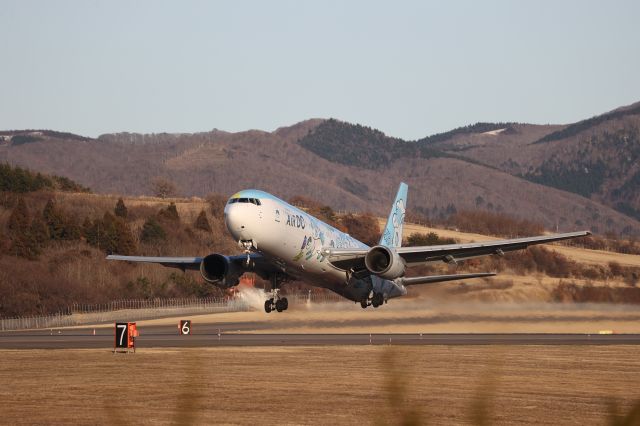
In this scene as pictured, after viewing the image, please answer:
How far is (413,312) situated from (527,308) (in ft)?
29.5

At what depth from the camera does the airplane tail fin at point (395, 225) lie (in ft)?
197

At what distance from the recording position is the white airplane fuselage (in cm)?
3862

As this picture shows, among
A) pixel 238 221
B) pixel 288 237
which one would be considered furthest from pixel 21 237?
pixel 238 221

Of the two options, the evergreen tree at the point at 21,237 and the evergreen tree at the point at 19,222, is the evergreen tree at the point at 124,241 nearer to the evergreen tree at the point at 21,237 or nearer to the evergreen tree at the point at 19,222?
the evergreen tree at the point at 21,237

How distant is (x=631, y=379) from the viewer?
33.4 m

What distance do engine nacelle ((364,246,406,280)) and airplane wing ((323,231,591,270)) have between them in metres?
0.92

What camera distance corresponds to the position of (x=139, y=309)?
90.2m

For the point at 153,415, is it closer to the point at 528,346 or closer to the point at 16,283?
the point at 528,346

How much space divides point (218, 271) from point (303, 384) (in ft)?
44.8

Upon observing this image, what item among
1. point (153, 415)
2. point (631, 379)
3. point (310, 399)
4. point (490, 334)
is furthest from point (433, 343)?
point (153, 415)

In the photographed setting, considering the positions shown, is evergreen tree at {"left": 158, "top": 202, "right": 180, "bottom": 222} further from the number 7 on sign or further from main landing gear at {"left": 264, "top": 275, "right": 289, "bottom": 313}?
main landing gear at {"left": 264, "top": 275, "right": 289, "bottom": 313}

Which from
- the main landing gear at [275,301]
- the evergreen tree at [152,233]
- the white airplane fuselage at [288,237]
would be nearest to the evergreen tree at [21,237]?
the evergreen tree at [152,233]

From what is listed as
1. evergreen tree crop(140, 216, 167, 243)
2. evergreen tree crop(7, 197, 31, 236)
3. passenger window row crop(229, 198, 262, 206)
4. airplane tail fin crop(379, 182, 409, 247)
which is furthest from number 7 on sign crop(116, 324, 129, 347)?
evergreen tree crop(140, 216, 167, 243)

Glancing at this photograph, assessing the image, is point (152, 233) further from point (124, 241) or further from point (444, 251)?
point (444, 251)
